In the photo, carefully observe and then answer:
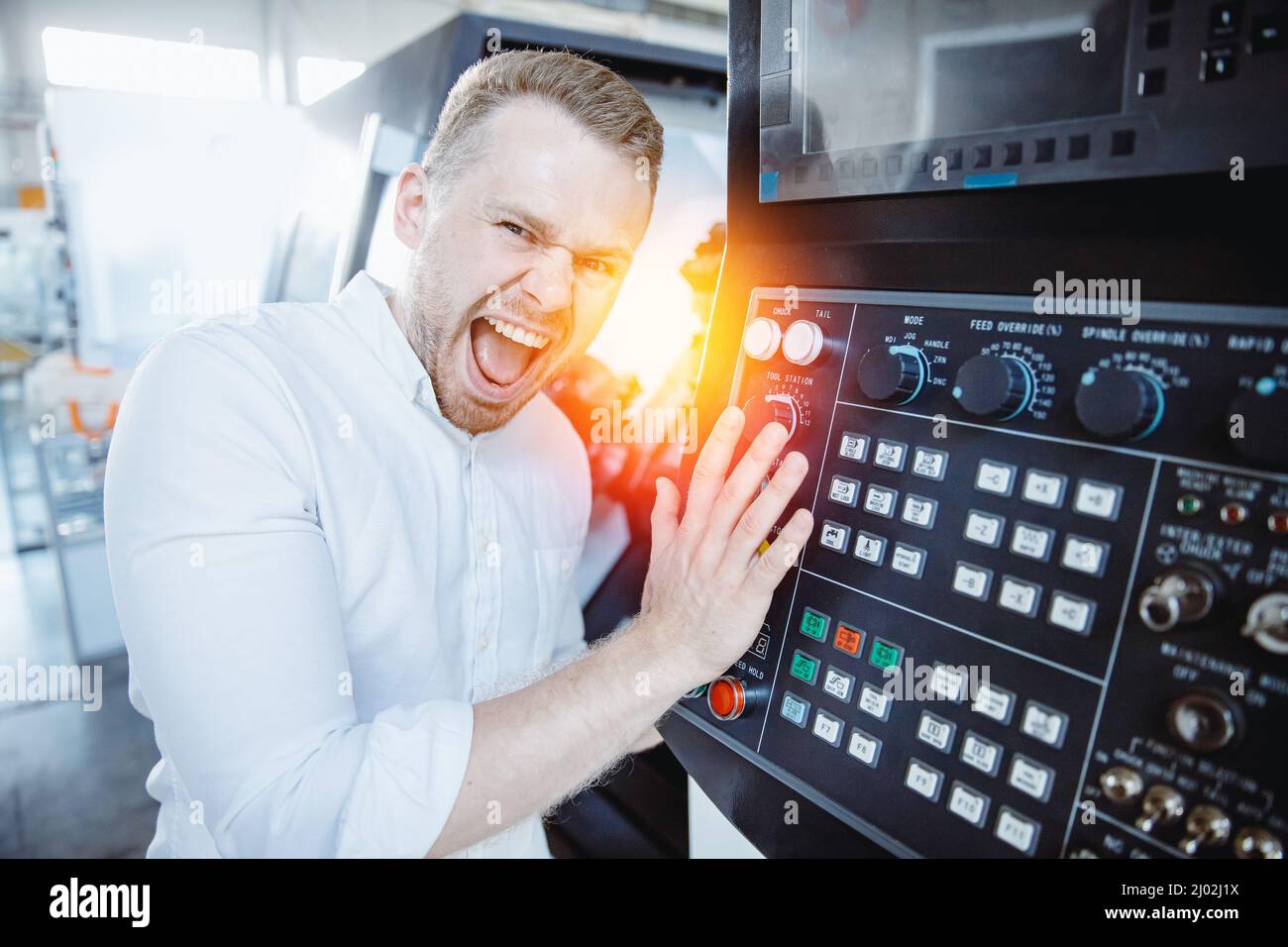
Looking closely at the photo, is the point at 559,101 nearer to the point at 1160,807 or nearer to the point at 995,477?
the point at 995,477

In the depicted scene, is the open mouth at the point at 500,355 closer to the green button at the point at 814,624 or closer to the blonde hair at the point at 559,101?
the blonde hair at the point at 559,101

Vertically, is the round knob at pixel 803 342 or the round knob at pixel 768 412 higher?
the round knob at pixel 803 342

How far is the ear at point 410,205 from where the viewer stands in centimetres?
102

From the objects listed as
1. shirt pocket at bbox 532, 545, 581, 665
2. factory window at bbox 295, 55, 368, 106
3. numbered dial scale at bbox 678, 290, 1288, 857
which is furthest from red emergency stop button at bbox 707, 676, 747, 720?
factory window at bbox 295, 55, 368, 106

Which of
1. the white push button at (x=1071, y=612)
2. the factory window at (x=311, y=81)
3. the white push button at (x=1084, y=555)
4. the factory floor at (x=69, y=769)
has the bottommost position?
the factory floor at (x=69, y=769)

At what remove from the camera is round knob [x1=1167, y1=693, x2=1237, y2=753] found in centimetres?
41

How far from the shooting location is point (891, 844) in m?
0.52

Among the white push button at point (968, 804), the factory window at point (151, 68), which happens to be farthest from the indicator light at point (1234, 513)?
the factory window at point (151, 68)

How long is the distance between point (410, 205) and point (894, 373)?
0.73 meters

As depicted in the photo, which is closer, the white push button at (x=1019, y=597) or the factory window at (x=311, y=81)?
the white push button at (x=1019, y=597)

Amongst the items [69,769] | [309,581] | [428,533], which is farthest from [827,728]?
[69,769]

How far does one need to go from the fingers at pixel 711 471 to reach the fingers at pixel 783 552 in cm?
7

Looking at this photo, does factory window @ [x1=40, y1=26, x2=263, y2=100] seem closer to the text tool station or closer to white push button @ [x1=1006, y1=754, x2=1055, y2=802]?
the text tool station
